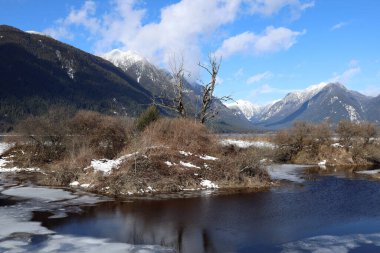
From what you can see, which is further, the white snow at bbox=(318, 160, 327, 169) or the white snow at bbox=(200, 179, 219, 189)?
the white snow at bbox=(318, 160, 327, 169)

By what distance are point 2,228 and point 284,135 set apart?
49.1 metres

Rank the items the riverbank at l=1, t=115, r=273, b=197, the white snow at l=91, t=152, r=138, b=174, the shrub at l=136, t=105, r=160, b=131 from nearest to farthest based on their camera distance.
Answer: the riverbank at l=1, t=115, r=273, b=197 < the white snow at l=91, t=152, r=138, b=174 < the shrub at l=136, t=105, r=160, b=131

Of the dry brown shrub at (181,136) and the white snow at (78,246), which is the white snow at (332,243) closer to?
the white snow at (78,246)

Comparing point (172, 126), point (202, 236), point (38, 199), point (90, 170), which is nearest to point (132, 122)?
point (172, 126)

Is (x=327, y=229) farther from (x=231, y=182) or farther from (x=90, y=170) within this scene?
(x=90, y=170)

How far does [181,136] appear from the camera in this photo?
41062mm

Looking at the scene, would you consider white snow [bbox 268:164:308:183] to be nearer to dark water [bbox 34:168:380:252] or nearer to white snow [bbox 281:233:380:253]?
dark water [bbox 34:168:380:252]

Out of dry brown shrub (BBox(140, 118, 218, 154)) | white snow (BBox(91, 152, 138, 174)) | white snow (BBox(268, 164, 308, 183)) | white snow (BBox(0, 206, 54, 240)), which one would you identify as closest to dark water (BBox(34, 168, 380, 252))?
white snow (BBox(0, 206, 54, 240))

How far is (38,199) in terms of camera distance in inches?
1180

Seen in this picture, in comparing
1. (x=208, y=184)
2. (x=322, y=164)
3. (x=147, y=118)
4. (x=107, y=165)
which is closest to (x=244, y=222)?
(x=208, y=184)

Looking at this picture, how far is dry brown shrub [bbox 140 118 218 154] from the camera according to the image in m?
40.0

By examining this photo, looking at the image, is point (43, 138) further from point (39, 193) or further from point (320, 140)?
point (320, 140)

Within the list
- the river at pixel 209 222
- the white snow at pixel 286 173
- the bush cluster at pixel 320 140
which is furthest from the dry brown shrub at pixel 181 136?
the bush cluster at pixel 320 140

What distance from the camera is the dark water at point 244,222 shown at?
Result: 1911 centimetres
